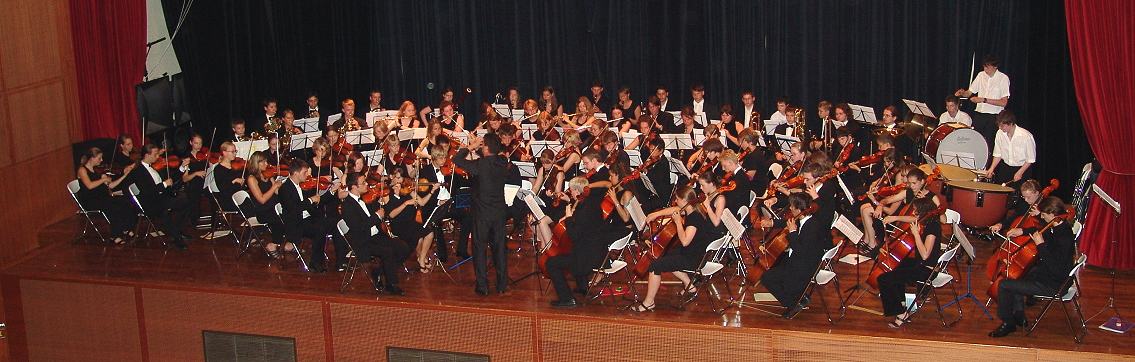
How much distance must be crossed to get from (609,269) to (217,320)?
3737 mm

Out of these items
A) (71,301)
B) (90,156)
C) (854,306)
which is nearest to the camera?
(854,306)

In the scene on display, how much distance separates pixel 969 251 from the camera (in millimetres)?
9281

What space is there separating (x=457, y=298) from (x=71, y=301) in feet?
12.7

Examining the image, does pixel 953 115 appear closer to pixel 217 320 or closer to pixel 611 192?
pixel 611 192

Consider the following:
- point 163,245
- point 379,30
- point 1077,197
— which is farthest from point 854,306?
point 379,30

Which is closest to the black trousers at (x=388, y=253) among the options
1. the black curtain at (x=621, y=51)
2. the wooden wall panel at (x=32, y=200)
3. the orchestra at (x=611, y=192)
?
the orchestra at (x=611, y=192)

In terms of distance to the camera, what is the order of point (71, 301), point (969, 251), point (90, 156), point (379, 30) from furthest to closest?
point (379, 30), point (90, 156), point (71, 301), point (969, 251)

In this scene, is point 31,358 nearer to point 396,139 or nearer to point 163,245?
point 163,245

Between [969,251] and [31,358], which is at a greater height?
[969,251]

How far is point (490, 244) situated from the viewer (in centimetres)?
1052

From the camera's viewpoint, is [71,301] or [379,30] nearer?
[71,301]

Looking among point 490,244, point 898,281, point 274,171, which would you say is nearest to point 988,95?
point 898,281

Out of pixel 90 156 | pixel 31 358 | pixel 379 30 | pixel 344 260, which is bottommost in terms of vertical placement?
pixel 31 358

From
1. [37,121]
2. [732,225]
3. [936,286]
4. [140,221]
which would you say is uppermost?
[37,121]
